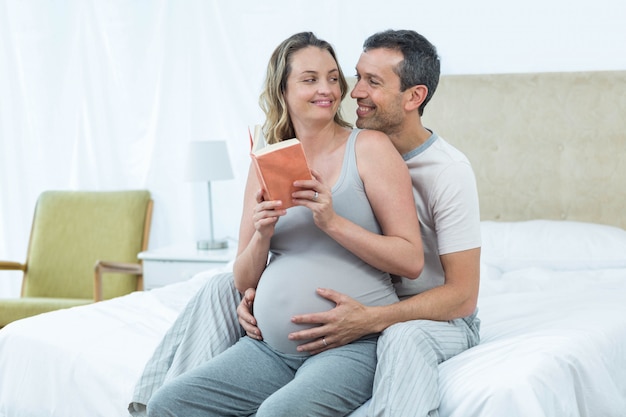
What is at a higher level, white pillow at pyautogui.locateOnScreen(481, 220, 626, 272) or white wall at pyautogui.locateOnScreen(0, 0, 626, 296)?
white wall at pyautogui.locateOnScreen(0, 0, 626, 296)

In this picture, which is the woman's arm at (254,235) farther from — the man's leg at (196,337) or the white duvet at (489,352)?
the white duvet at (489,352)

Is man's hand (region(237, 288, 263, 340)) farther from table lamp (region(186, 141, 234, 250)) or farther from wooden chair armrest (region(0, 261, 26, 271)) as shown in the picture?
wooden chair armrest (region(0, 261, 26, 271))

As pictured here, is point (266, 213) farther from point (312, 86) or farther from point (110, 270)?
point (110, 270)

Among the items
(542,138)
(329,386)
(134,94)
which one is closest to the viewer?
(329,386)

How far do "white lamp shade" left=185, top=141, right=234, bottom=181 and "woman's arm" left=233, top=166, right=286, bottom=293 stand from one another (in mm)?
1720

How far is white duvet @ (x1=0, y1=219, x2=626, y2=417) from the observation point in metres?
1.62

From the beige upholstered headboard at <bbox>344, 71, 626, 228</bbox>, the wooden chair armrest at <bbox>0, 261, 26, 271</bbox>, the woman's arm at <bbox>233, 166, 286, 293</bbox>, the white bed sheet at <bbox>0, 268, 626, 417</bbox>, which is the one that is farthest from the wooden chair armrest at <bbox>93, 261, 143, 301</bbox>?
the woman's arm at <bbox>233, 166, 286, 293</bbox>

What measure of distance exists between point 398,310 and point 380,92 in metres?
0.52

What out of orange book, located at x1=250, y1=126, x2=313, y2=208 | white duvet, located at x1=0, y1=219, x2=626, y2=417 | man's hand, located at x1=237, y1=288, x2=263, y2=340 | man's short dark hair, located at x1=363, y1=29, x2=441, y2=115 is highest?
man's short dark hair, located at x1=363, y1=29, x2=441, y2=115

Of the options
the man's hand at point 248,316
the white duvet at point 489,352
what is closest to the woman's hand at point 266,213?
the man's hand at point 248,316

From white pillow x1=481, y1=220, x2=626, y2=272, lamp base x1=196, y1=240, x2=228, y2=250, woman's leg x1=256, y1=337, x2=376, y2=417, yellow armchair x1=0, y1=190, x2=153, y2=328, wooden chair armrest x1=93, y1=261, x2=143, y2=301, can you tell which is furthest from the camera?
yellow armchair x1=0, y1=190, x2=153, y2=328

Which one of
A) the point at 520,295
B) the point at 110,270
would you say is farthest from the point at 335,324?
the point at 110,270

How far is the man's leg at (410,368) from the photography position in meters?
1.54

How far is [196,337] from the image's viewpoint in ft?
6.30
